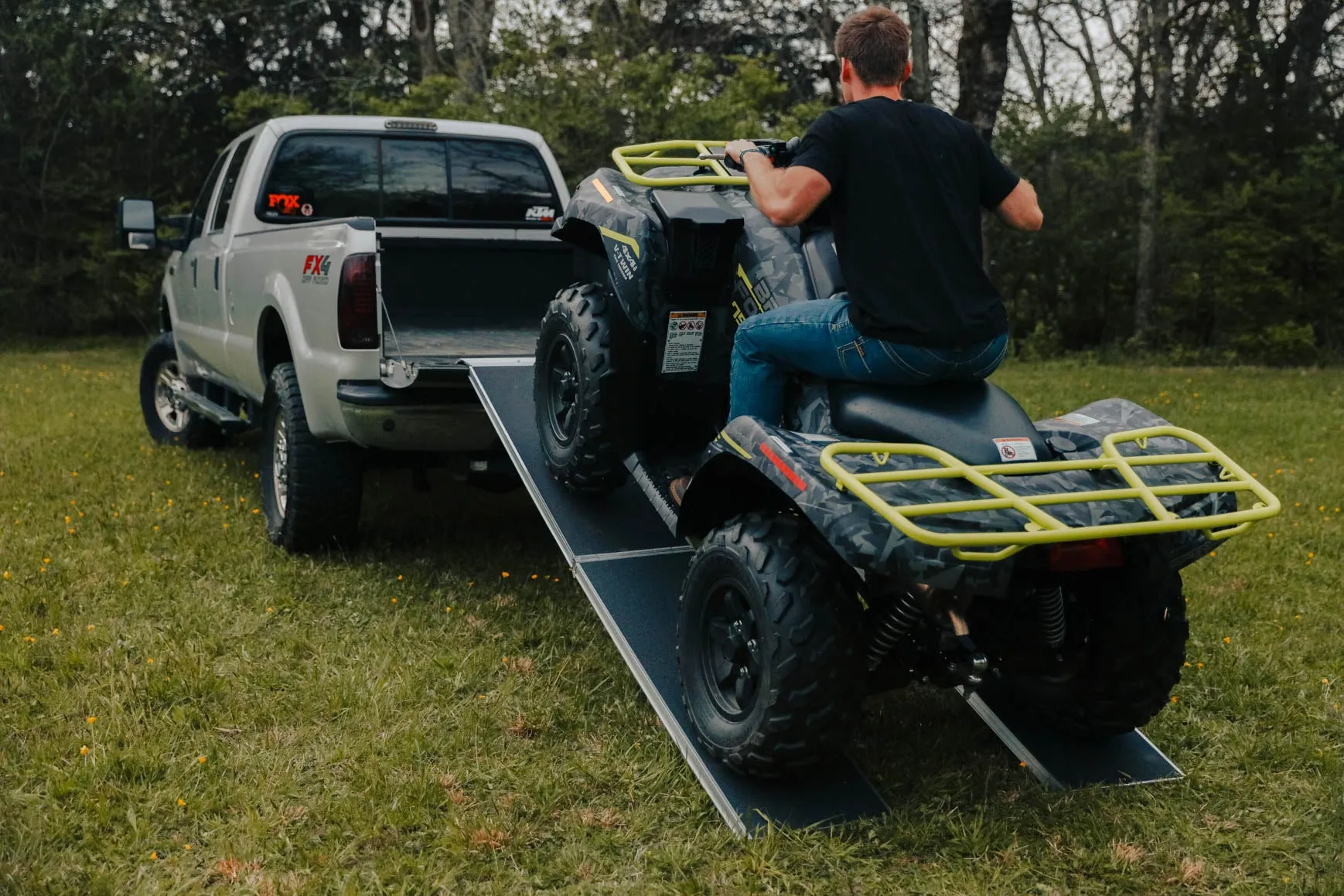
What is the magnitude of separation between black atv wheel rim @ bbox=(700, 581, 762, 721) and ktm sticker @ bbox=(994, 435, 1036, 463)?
0.77m

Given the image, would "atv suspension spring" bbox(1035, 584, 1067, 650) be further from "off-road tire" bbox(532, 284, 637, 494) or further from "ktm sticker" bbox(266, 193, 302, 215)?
"ktm sticker" bbox(266, 193, 302, 215)

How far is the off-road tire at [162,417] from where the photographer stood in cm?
837

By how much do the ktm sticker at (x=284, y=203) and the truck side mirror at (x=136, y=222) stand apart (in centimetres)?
108

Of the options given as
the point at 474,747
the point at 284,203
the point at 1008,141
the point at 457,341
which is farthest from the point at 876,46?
the point at 1008,141

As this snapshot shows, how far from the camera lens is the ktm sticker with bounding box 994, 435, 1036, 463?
336cm

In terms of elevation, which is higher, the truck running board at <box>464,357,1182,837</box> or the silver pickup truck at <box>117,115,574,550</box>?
the silver pickup truck at <box>117,115,574,550</box>

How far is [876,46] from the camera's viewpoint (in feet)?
11.5

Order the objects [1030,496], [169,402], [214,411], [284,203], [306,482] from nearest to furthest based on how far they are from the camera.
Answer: [1030,496], [306,482], [284,203], [214,411], [169,402]

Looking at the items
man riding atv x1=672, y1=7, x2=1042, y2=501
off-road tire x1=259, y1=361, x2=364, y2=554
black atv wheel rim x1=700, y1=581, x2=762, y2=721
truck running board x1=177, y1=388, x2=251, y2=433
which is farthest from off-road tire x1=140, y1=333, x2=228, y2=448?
man riding atv x1=672, y1=7, x2=1042, y2=501

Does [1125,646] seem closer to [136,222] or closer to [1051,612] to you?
[1051,612]

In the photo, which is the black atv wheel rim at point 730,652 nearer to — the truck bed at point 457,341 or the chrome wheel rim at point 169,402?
the truck bed at point 457,341

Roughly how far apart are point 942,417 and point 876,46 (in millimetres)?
1018

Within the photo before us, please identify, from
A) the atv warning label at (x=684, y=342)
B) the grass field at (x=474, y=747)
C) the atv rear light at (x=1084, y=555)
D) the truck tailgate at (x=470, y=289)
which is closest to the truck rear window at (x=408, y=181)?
the truck tailgate at (x=470, y=289)

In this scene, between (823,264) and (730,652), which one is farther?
(823,264)
